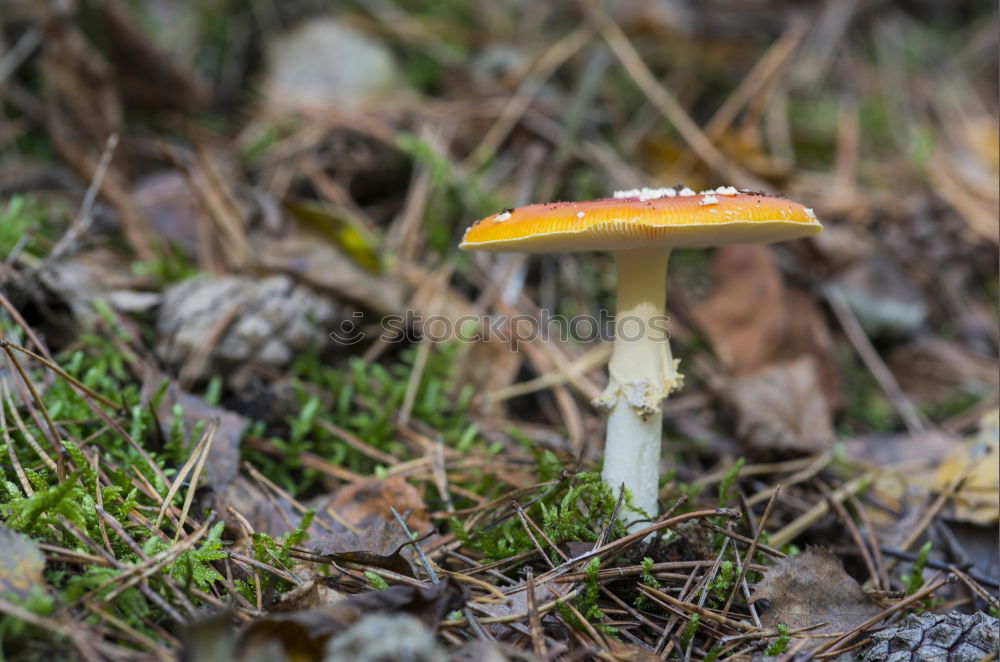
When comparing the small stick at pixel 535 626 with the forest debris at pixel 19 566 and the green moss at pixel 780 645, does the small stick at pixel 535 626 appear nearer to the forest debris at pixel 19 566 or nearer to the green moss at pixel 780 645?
the green moss at pixel 780 645

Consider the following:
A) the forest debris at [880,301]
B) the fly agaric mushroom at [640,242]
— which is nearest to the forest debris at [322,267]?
the fly agaric mushroom at [640,242]

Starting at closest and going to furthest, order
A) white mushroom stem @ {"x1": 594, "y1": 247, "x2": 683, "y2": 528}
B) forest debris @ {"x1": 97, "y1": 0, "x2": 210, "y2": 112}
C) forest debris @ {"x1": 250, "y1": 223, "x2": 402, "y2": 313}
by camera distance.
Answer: white mushroom stem @ {"x1": 594, "y1": 247, "x2": 683, "y2": 528}, forest debris @ {"x1": 250, "y1": 223, "x2": 402, "y2": 313}, forest debris @ {"x1": 97, "y1": 0, "x2": 210, "y2": 112}

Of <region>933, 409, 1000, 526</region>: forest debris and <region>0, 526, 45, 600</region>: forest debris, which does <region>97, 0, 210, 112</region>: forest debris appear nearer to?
<region>0, 526, 45, 600</region>: forest debris


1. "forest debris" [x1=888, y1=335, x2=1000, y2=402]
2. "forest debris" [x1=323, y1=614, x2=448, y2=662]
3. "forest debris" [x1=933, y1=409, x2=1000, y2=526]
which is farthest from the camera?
"forest debris" [x1=888, y1=335, x2=1000, y2=402]

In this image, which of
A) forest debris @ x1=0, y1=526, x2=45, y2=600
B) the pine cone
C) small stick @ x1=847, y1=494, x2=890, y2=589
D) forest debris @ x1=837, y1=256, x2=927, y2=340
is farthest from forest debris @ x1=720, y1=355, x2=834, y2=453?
forest debris @ x1=0, y1=526, x2=45, y2=600

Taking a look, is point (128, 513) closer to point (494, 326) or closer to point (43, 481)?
point (43, 481)

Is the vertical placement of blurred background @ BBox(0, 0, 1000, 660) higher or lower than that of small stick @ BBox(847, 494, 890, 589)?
higher

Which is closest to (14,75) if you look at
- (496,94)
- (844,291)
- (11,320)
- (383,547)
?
(11,320)
